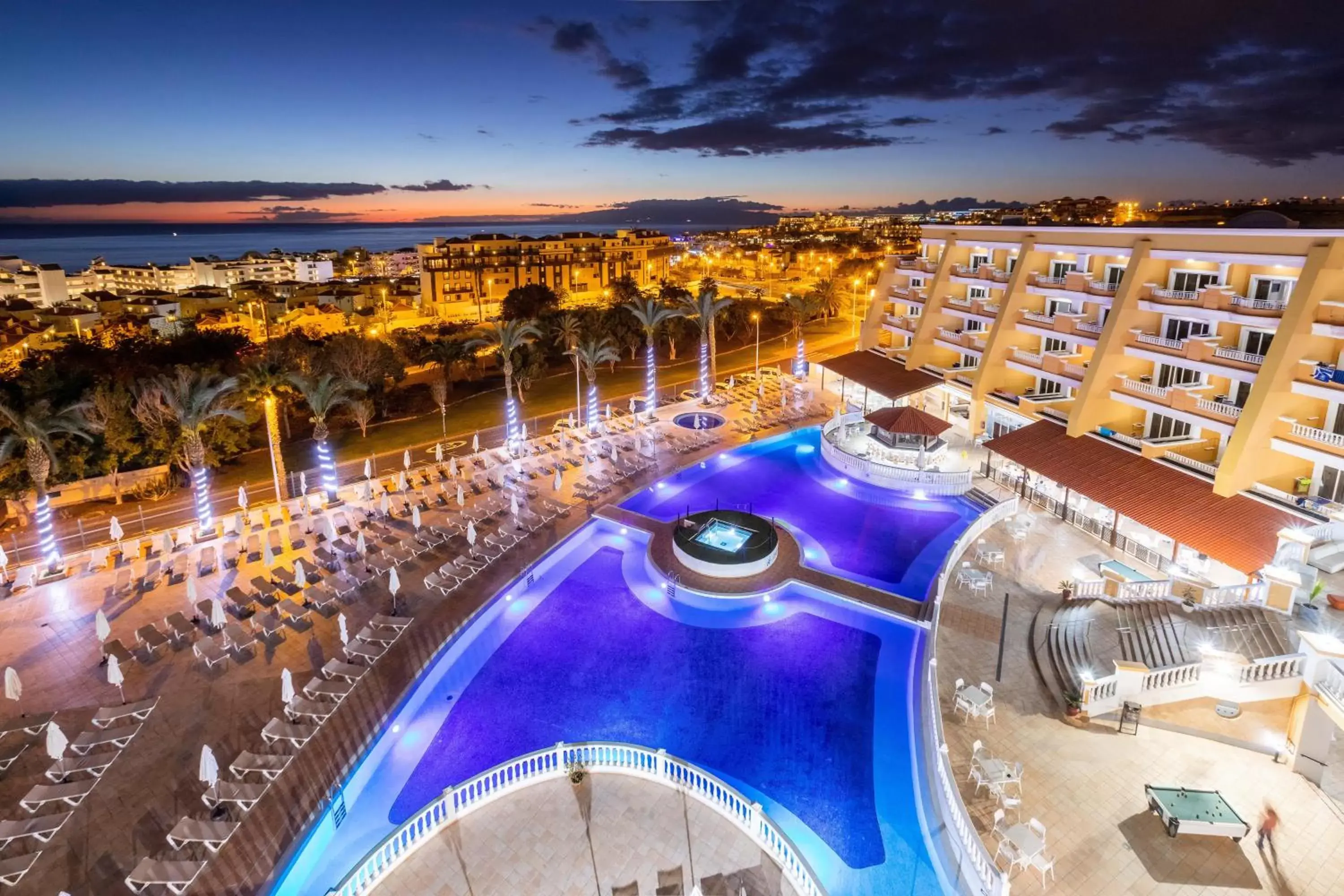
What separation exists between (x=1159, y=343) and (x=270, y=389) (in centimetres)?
3633

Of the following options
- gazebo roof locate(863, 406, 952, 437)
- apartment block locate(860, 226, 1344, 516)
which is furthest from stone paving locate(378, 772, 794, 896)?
gazebo roof locate(863, 406, 952, 437)

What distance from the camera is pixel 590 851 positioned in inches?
487

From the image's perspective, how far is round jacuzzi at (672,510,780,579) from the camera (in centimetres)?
2369

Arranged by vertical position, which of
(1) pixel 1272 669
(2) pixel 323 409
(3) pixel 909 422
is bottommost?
(1) pixel 1272 669

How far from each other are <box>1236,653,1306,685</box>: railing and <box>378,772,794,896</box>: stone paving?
1115 centimetres

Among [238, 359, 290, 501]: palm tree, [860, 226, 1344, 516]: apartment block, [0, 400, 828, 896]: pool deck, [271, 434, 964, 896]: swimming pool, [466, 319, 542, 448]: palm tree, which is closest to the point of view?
[0, 400, 828, 896]: pool deck

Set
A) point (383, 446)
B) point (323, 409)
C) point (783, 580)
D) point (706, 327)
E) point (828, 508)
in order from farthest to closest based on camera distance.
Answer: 1. point (706, 327)
2. point (383, 446)
3. point (828, 508)
4. point (323, 409)
5. point (783, 580)

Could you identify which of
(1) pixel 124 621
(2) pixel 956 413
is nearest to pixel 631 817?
(1) pixel 124 621

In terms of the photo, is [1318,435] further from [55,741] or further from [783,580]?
[55,741]

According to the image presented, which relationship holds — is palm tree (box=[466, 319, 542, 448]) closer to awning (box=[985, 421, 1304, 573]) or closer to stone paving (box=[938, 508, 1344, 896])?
awning (box=[985, 421, 1304, 573])

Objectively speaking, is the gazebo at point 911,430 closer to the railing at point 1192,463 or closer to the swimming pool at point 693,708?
the railing at point 1192,463

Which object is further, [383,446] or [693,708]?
[383,446]

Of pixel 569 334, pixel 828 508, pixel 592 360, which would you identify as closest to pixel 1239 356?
pixel 828 508

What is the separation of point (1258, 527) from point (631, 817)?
20476 mm
